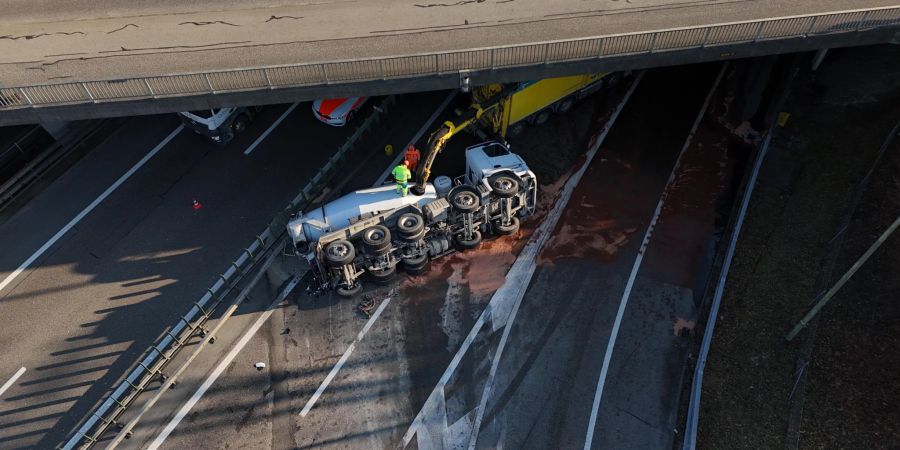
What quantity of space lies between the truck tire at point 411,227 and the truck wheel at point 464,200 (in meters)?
1.25

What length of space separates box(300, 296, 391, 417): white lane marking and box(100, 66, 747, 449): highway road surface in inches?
1.6

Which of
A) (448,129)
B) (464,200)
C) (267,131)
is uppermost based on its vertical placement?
(448,129)

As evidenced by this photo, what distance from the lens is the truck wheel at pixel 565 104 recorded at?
23.3 m

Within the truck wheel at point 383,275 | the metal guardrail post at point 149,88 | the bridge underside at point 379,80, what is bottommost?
the truck wheel at point 383,275

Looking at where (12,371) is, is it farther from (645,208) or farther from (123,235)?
(645,208)

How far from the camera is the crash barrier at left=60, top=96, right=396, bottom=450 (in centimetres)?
1588

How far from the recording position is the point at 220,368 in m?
17.4

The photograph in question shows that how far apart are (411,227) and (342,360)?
472cm

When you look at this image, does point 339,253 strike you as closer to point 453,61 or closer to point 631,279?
point 453,61

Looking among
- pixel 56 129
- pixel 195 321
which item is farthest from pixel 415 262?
pixel 56 129

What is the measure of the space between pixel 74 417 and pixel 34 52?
11961 mm

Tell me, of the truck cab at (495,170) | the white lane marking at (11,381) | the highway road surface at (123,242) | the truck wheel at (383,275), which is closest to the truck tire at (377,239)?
the truck wheel at (383,275)

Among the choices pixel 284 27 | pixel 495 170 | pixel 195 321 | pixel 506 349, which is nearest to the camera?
pixel 506 349

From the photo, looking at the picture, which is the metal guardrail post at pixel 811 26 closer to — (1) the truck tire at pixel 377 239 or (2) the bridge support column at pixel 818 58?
(2) the bridge support column at pixel 818 58
